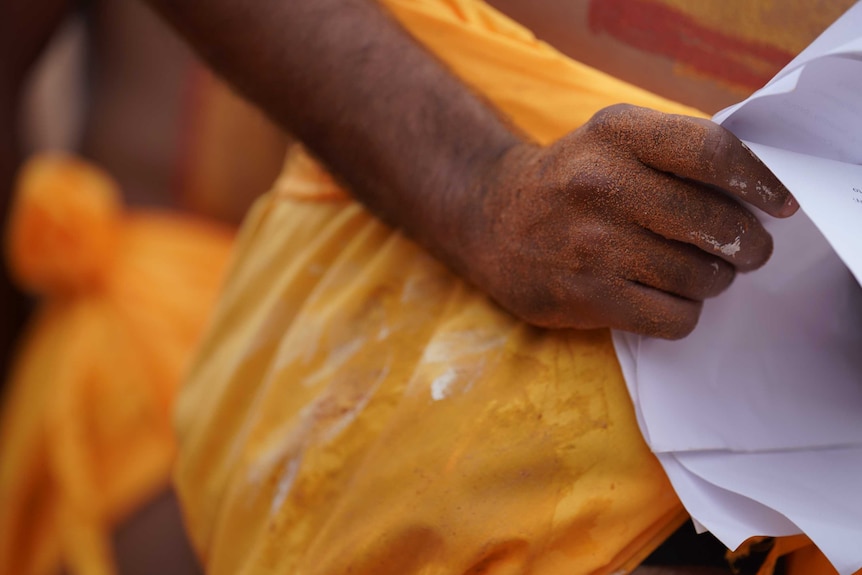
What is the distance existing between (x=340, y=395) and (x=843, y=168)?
1.01 feet

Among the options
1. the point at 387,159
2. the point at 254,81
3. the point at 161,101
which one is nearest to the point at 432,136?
the point at 387,159

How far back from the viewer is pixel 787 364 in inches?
17.9

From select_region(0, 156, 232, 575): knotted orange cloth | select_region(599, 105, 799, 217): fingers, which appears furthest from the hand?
select_region(0, 156, 232, 575): knotted orange cloth

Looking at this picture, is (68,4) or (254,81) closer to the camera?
(254,81)

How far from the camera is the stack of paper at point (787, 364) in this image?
0.36 m

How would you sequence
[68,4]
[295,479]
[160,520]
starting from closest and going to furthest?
1. [295,479]
2. [160,520]
3. [68,4]

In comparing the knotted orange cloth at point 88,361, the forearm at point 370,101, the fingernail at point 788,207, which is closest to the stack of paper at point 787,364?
the fingernail at point 788,207

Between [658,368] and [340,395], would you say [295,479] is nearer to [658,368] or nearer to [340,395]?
[340,395]

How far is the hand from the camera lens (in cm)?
38

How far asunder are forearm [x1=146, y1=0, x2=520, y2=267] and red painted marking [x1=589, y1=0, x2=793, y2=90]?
0.29ft

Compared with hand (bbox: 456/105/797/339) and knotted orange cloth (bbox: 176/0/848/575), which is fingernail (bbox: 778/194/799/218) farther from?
knotted orange cloth (bbox: 176/0/848/575)

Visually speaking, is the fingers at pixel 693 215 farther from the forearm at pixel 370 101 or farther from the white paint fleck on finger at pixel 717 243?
the forearm at pixel 370 101

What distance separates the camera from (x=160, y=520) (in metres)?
1.03

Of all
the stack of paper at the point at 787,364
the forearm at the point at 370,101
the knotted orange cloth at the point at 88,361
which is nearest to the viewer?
the stack of paper at the point at 787,364
